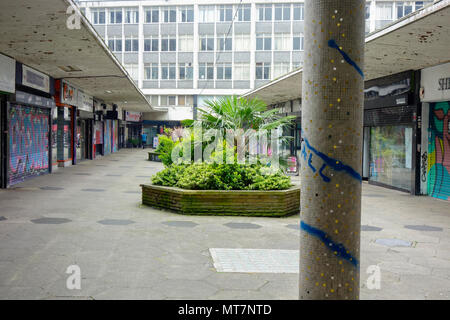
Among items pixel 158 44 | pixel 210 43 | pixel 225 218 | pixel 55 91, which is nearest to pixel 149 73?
pixel 158 44

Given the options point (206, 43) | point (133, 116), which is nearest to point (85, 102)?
point (133, 116)

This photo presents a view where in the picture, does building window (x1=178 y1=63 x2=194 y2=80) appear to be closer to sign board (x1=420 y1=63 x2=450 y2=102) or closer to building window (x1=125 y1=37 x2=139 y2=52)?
building window (x1=125 y1=37 x2=139 y2=52)

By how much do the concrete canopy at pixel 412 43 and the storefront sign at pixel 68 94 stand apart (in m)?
12.5

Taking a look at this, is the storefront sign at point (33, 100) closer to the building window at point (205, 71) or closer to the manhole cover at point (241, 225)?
the manhole cover at point (241, 225)

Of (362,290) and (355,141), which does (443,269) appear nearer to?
(362,290)

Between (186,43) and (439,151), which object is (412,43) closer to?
(439,151)

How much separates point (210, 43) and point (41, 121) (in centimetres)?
4005

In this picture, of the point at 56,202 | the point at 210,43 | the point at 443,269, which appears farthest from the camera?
the point at 210,43

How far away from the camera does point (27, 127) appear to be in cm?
1565

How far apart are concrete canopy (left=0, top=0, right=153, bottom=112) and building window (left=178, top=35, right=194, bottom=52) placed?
3698 cm

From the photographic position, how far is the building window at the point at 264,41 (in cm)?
5375

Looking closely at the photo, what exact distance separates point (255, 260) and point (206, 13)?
52331 millimetres

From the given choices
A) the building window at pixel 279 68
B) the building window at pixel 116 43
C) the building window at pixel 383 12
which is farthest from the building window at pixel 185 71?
the building window at pixel 383 12

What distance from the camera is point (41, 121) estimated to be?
1727 cm
